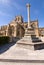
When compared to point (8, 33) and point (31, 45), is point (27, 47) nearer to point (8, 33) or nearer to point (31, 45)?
point (31, 45)

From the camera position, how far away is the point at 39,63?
512 centimetres

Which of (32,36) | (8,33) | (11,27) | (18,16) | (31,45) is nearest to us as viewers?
(31,45)

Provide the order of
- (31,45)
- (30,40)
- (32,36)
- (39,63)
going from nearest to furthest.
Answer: (39,63)
(31,45)
(30,40)
(32,36)

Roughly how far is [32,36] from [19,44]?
194 centimetres

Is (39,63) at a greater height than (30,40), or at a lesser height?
lesser

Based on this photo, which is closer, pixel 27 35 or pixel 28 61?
pixel 28 61

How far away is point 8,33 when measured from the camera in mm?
37000

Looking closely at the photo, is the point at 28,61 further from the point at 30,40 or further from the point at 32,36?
the point at 32,36

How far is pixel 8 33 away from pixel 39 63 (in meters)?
32.7

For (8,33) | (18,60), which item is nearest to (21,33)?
(8,33)

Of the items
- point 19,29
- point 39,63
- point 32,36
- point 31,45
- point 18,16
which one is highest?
point 18,16

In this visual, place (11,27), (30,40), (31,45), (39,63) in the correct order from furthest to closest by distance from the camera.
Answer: (11,27) → (30,40) → (31,45) → (39,63)

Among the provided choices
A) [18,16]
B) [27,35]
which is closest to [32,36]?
[27,35]

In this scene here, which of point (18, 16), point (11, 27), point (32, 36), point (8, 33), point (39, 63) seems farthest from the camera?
point (18, 16)
